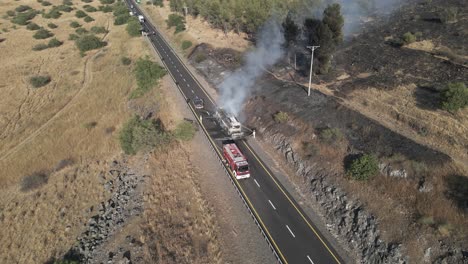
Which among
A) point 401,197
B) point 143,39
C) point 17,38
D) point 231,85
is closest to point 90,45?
point 143,39

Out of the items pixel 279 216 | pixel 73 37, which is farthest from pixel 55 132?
pixel 73 37

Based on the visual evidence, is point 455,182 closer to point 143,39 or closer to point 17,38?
point 143,39

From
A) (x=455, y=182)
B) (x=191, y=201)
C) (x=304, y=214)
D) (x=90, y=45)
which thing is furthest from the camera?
(x=90, y=45)

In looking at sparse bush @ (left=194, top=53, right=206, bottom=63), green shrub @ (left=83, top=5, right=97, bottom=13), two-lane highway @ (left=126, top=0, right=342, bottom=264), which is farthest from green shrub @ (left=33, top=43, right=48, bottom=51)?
two-lane highway @ (left=126, top=0, right=342, bottom=264)

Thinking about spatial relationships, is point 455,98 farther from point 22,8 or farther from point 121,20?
point 22,8

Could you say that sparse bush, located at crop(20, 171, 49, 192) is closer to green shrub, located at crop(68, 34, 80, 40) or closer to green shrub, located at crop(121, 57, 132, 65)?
green shrub, located at crop(121, 57, 132, 65)

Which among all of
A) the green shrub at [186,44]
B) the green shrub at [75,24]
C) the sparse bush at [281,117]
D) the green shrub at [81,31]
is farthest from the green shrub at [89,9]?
the sparse bush at [281,117]
